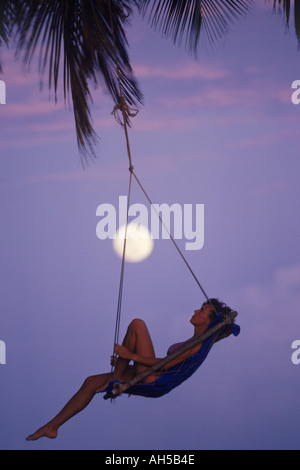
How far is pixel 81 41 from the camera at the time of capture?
2.85m

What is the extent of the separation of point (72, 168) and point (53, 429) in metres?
1.44

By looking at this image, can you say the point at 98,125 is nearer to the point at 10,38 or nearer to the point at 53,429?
the point at 10,38

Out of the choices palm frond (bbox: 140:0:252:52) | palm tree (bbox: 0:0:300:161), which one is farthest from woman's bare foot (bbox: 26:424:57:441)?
palm frond (bbox: 140:0:252:52)

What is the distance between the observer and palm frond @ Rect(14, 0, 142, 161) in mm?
2811

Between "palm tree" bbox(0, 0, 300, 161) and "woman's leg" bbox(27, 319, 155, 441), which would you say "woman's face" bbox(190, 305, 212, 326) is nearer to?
"woman's leg" bbox(27, 319, 155, 441)

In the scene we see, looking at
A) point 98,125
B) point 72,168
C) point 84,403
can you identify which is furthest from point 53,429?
point 98,125

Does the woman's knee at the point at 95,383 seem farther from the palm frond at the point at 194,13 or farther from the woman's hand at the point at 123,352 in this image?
the palm frond at the point at 194,13

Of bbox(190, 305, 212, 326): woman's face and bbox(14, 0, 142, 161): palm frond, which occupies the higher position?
bbox(14, 0, 142, 161): palm frond

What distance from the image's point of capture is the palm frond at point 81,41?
281 centimetres

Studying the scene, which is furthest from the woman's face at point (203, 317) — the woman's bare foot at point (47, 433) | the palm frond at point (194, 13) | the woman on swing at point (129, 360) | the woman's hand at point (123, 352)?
the palm frond at point (194, 13)

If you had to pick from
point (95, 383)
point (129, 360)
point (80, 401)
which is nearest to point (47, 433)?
point (80, 401)

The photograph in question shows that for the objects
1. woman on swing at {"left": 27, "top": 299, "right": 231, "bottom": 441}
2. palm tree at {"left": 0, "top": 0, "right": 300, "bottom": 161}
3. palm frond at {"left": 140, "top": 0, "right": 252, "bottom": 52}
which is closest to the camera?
palm tree at {"left": 0, "top": 0, "right": 300, "bottom": 161}

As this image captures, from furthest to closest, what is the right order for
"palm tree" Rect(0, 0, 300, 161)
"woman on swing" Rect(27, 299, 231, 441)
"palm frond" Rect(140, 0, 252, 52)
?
"palm frond" Rect(140, 0, 252, 52) < "woman on swing" Rect(27, 299, 231, 441) < "palm tree" Rect(0, 0, 300, 161)

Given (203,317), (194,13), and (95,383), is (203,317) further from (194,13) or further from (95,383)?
(194,13)
